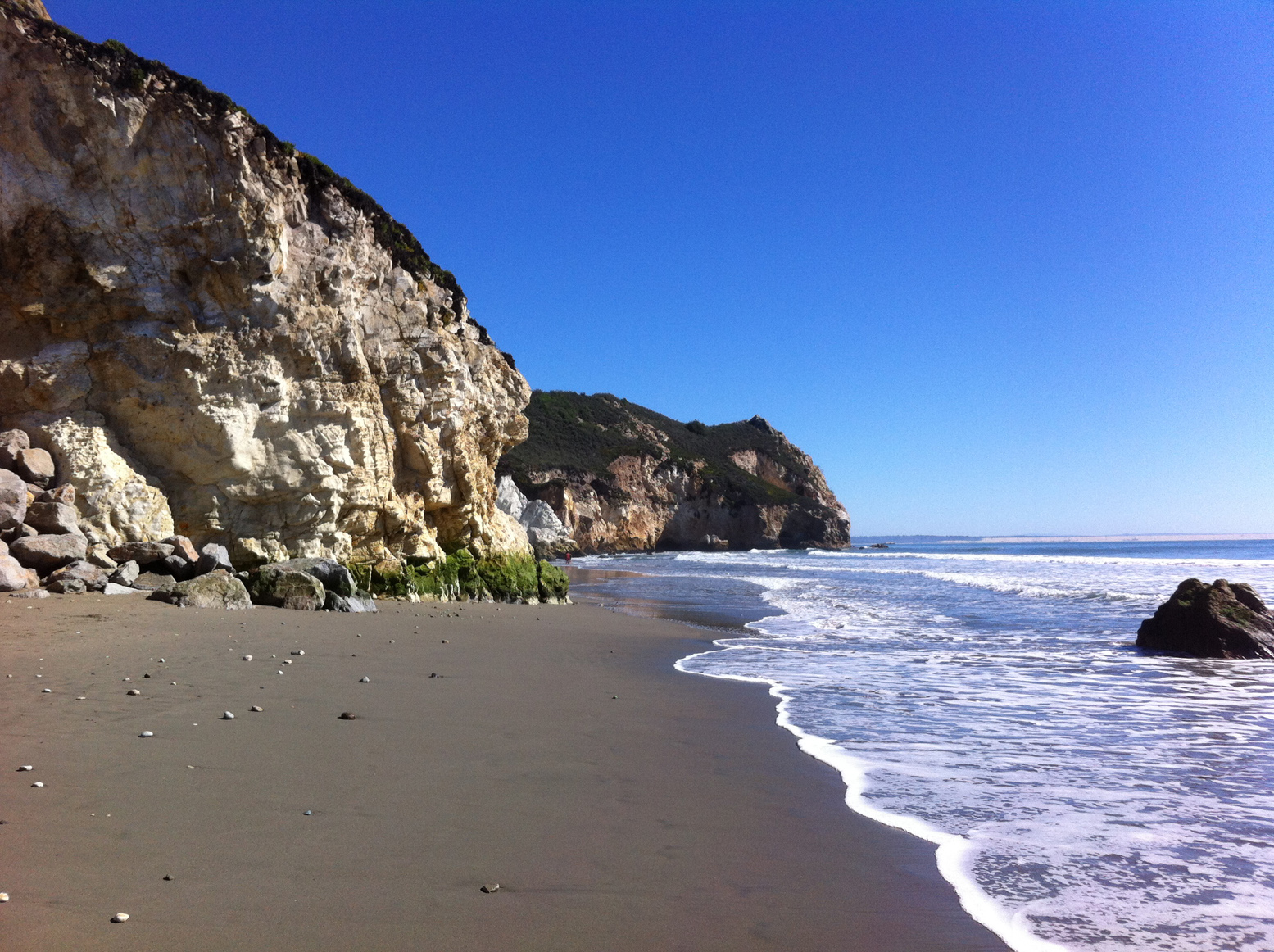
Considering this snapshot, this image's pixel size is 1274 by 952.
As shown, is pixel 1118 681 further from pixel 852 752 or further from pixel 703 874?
pixel 703 874

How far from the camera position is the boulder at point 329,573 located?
38.2 feet

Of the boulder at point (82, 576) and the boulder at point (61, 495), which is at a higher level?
the boulder at point (61, 495)

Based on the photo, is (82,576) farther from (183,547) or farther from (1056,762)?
(1056,762)

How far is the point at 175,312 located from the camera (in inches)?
453

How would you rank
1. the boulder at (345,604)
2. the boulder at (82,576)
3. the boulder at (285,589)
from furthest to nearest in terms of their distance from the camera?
the boulder at (345,604) → the boulder at (285,589) → the boulder at (82,576)

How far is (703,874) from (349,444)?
443 inches

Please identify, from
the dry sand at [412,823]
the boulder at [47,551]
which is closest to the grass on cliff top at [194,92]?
the boulder at [47,551]

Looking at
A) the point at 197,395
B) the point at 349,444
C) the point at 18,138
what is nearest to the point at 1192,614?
the point at 349,444

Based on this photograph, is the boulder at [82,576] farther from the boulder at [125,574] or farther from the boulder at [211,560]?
the boulder at [211,560]

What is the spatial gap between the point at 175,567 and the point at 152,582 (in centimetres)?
48

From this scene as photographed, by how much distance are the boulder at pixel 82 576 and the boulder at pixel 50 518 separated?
52cm

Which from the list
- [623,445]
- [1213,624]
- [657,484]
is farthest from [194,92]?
[623,445]

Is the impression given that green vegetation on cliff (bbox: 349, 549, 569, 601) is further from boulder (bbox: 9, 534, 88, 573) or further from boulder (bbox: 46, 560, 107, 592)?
boulder (bbox: 9, 534, 88, 573)

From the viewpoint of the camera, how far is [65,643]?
22.2 feet
